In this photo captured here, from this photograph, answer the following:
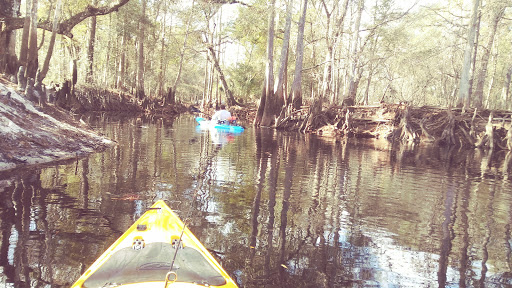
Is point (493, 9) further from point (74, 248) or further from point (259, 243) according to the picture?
point (74, 248)

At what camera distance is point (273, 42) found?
28203mm

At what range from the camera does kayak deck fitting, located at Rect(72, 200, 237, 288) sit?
124 inches

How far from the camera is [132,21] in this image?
33.4 meters

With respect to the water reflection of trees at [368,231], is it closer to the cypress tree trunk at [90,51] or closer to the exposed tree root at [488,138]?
the exposed tree root at [488,138]

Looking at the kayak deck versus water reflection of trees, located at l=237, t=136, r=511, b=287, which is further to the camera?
water reflection of trees, located at l=237, t=136, r=511, b=287

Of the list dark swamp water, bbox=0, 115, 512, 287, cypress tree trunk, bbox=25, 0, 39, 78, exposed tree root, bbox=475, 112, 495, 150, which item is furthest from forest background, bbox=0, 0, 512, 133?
dark swamp water, bbox=0, 115, 512, 287

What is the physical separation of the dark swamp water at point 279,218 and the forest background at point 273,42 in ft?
32.5

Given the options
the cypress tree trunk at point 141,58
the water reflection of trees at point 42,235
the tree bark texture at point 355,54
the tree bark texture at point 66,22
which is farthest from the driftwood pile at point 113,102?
the water reflection of trees at point 42,235

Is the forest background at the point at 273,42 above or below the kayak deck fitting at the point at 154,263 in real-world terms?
above

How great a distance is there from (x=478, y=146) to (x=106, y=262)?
21587 millimetres

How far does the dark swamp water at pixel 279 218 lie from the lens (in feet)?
14.8

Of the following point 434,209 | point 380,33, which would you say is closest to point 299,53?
point 380,33

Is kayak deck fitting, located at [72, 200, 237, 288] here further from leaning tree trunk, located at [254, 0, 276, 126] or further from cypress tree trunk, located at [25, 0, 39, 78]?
leaning tree trunk, located at [254, 0, 276, 126]

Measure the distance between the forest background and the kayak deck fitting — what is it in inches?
551
